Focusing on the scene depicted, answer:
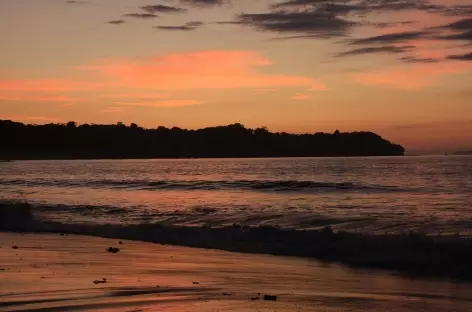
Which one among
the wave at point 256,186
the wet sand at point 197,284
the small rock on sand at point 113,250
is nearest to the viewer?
the wet sand at point 197,284

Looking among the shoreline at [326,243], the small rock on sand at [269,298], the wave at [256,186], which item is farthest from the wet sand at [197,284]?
the wave at [256,186]

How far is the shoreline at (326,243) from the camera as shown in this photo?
46.7 ft

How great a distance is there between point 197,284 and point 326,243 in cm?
676

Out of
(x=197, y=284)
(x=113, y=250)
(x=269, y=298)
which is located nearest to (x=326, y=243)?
(x=113, y=250)

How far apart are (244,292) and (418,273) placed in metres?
4.75

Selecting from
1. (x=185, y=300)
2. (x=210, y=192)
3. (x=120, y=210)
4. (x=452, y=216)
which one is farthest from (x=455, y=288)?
(x=210, y=192)

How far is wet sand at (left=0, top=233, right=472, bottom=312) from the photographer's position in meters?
9.21

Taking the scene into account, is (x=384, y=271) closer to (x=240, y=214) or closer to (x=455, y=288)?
(x=455, y=288)

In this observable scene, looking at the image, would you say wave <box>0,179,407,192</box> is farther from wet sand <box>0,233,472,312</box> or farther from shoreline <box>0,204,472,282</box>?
wet sand <box>0,233,472,312</box>

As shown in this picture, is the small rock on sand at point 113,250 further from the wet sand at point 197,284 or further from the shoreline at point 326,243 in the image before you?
the shoreline at point 326,243

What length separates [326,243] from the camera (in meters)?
16.9

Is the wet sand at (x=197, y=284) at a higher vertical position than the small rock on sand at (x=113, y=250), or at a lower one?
higher

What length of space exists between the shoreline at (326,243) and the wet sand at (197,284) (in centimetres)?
105

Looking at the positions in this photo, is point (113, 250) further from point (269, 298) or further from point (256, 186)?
point (256, 186)
